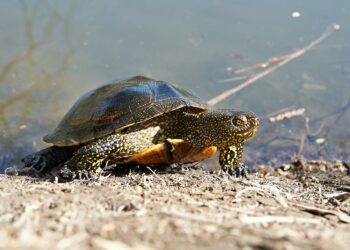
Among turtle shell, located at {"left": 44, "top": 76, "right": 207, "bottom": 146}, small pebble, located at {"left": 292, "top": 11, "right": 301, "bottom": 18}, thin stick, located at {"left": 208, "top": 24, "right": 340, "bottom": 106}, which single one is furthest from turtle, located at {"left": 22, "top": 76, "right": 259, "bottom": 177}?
small pebble, located at {"left": 292, "top": 11, "right": 301, "bottom": 18}

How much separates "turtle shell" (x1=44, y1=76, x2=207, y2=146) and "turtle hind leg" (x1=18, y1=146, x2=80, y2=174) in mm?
147

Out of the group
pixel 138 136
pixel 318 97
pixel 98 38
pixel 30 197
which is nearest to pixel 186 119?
pixel 138 136

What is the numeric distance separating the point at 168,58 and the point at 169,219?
7.29m

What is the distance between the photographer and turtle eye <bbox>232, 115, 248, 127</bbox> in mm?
3410

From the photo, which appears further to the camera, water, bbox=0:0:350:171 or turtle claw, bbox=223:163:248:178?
water, bbox=0:0:350:171

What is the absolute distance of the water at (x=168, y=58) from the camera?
646 cm

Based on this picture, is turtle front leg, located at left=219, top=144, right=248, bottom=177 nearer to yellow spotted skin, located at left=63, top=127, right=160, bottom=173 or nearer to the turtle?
the turtle

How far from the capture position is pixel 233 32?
10.2 metres

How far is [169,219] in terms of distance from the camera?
159cm

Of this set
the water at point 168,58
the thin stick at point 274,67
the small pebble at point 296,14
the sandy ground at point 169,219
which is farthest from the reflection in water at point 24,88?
the small pebble at point 296,14

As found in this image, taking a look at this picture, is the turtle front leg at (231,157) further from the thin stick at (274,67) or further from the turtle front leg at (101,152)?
the thin stick at (274,67)

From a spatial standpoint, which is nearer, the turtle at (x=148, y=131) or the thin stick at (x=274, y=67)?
the turtle at (x=148, y=131)

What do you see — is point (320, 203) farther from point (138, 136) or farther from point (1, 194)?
point (1, 194)

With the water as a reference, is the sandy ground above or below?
below
